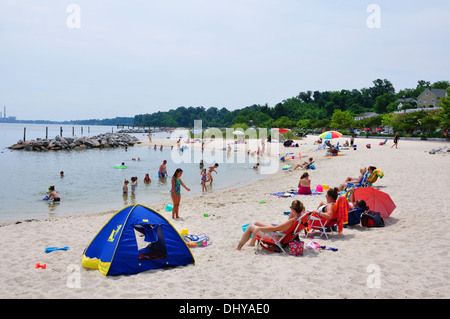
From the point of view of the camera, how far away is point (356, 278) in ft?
16.8

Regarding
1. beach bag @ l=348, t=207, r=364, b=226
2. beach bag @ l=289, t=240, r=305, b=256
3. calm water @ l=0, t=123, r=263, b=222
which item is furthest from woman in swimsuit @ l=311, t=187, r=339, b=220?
calm water @ l=0, t=123, r=263, b=222

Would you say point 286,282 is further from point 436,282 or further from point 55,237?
point 55,237

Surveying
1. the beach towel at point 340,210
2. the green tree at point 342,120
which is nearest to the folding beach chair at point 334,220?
the beach towel at point 340,210

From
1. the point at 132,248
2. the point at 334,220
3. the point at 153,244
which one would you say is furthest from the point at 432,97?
→ the point at 132,248

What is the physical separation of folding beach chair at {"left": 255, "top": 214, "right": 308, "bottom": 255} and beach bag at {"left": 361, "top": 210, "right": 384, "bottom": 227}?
2.30 m

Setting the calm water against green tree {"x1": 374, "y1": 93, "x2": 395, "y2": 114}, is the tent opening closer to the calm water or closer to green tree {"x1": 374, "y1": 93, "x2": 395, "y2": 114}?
the calm water

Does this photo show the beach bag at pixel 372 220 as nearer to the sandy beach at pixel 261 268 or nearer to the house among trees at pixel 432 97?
the sandy beach at pixel 261 268

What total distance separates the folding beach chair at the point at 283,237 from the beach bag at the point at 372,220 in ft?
7.53

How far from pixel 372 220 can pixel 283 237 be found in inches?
111

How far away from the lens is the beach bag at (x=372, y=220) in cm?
789

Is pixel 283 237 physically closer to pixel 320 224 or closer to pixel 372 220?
pixel 320 224

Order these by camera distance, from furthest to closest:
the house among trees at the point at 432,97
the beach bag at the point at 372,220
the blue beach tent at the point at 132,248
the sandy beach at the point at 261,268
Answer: the house among trees at the point at 432,97 → the beach bag at the point at 372,220 → the blue beach tent at the point at 132,248 → the sandy beach at the point at 261,268

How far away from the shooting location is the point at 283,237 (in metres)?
6.54

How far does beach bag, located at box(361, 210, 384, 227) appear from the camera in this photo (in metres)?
7.89
